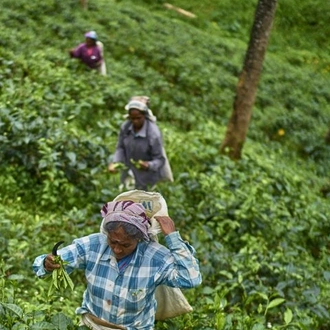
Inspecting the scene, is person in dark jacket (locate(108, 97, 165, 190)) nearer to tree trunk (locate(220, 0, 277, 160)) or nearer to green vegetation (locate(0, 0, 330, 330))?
green vegetation (locate(0, 0, 330, 330))

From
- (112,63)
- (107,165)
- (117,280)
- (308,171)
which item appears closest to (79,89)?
(107,165)

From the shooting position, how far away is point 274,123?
13.0 meters

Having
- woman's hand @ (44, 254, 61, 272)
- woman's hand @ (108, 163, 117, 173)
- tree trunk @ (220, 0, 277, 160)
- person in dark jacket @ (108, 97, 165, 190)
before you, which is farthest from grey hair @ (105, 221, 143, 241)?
tree trunk @ (220, 0, 277, 160)

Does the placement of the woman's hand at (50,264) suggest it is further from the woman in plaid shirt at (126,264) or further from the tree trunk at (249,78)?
the tree trunk at (249,78)

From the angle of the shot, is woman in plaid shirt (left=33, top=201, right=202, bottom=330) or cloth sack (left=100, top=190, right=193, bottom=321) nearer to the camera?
woman in plaid shirt (left=33, top=201, right=202, bottom=330)

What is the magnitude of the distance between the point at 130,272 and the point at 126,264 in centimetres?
5

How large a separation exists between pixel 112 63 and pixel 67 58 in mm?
2548

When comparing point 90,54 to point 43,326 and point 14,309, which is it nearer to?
point 14,309

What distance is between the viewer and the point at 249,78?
333 inches

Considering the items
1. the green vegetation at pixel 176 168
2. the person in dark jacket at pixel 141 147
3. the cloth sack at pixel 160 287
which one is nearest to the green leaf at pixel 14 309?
the green vegetation at pixel 176 168

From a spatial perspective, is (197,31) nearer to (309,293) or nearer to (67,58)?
(67,58)

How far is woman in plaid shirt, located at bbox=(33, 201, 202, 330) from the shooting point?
10.1 feet

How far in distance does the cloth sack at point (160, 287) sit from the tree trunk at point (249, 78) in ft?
17.5

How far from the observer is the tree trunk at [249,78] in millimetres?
8031
